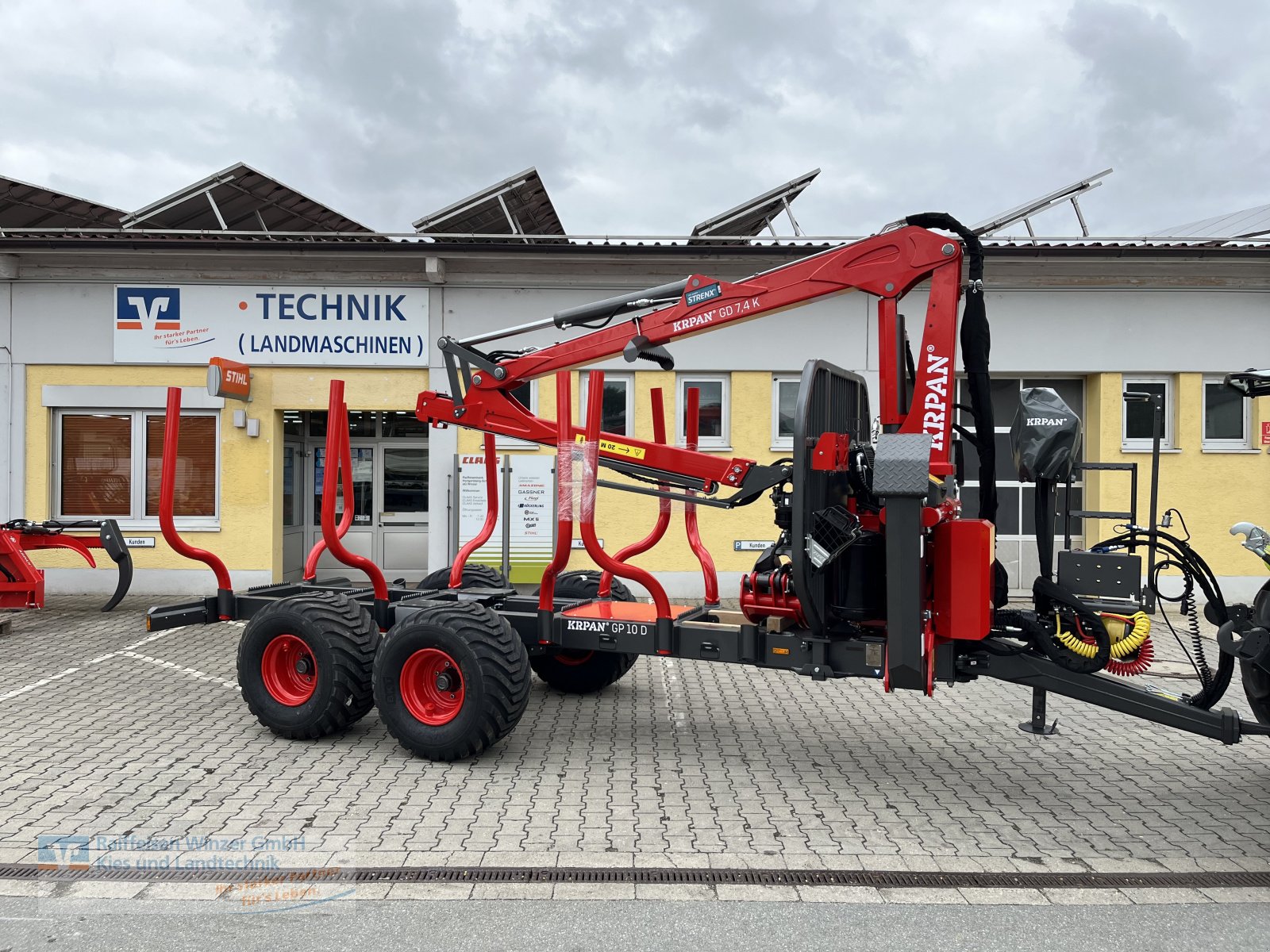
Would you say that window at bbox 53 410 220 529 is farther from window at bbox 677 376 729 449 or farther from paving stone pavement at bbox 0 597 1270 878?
window at bbox 677 376 729 449

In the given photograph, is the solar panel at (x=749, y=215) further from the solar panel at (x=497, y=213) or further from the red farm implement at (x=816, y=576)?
the red farm implement at (x=816, y=576)

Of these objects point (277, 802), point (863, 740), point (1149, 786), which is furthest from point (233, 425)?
point (1149, 786)

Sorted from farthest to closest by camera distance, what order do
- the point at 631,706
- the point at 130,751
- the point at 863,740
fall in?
the point at 631,706
the point at 863,740
the point at 130,751

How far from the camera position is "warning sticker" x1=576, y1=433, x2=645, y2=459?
6.05m

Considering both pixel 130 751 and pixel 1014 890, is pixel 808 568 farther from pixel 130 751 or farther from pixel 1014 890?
pixel 130 751

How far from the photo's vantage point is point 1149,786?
17.4 feet

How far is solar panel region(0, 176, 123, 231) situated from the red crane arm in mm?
9212

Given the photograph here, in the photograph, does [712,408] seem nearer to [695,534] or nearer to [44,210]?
[695,534]

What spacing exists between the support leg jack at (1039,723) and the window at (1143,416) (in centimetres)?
707

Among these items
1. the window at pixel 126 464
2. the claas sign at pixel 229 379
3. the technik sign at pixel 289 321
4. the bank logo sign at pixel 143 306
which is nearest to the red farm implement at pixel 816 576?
the claas sign at pixel 229 379

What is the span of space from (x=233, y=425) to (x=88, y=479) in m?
2.18

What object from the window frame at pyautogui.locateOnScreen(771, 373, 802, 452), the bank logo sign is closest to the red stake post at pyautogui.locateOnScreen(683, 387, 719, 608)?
the window frame at pyautogui.locateOnScreen(771, 373, 802, 452)

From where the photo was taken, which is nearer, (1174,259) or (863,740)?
(863,740)

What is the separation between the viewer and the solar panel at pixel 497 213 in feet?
39.4
